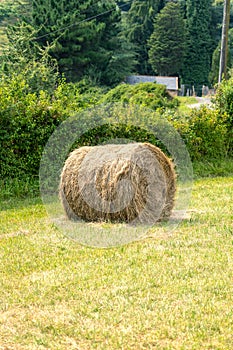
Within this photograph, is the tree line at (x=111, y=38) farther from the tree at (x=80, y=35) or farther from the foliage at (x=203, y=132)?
the foliage at (x=203, y=132)

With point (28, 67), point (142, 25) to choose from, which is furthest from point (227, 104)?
point (142, 25)

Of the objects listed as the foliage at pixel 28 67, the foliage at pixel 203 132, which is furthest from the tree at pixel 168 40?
the foliage at pixel 203 132

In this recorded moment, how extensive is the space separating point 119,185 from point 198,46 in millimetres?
46403

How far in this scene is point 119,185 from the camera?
22.5 feet

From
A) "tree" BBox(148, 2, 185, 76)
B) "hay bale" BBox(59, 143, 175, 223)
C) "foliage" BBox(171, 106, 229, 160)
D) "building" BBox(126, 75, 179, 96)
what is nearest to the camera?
"hay bale" BBox(59, 143, 175, 223)

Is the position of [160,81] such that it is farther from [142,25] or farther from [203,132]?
[203,132]

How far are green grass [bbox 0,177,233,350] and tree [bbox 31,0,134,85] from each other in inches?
1038

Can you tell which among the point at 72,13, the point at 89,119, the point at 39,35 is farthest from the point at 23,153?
the point at 72,13

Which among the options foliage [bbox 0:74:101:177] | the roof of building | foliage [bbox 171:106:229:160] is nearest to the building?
the roof of building

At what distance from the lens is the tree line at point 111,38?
30913 mm

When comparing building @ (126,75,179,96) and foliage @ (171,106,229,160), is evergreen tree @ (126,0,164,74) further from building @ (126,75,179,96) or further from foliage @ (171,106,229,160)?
foliage @ (171,106,229,160)

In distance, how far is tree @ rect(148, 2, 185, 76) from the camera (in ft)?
164

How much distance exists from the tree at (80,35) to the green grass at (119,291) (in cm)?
2638

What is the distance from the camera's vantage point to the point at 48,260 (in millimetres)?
5484
